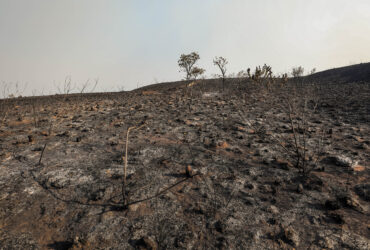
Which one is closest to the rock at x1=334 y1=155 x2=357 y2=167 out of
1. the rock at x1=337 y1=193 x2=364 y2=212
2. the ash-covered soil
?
the ash-covered soil

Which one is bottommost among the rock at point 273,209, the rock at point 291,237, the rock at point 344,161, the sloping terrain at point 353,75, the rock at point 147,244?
the rock at point 291,237

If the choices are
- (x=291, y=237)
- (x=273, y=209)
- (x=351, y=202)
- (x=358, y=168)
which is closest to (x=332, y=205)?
(x=351, y=202)

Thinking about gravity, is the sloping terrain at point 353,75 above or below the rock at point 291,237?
above

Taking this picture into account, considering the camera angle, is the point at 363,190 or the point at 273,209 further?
the point at 363,190

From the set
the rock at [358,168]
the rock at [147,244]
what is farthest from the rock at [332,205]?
the rock at [147,244]

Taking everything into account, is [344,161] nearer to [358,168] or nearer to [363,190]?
[358,168]

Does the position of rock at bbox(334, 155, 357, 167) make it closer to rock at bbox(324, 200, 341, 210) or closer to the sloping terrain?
rock at bbox(324, 200, 341, 210)

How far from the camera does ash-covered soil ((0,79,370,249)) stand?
6.08 feet

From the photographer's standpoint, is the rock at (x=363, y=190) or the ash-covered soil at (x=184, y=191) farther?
the rock at (x=363, y=190)

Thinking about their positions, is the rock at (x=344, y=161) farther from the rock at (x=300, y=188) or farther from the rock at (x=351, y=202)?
the rock at (x=300, y=188)

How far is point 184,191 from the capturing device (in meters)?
2.56

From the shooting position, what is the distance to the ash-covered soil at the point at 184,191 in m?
1.85

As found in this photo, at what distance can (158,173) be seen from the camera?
9.84ft

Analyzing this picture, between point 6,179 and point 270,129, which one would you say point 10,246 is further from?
point 270,129
